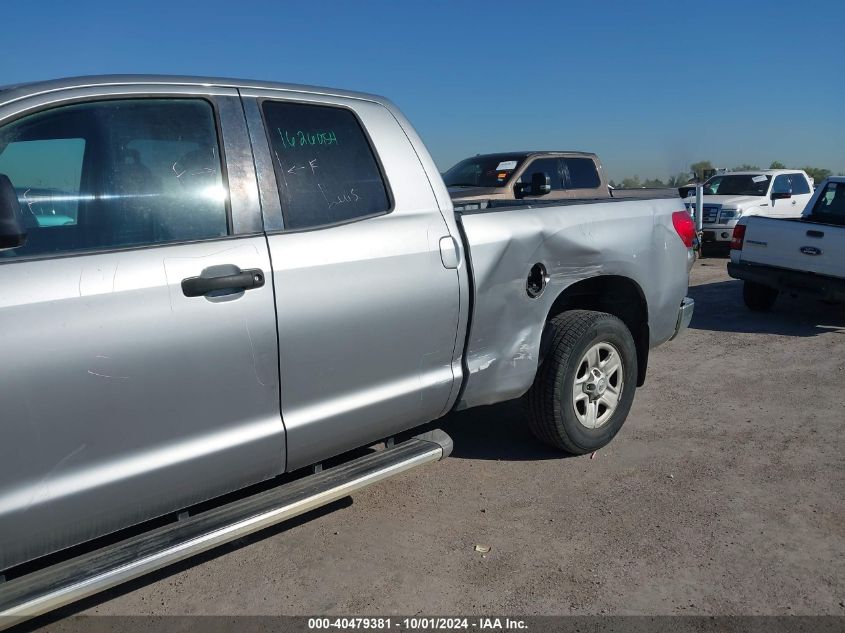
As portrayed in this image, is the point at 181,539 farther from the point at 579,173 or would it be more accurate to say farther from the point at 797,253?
the point at 579,173

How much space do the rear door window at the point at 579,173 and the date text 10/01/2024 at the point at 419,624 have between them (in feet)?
35.8

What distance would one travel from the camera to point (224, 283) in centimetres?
264

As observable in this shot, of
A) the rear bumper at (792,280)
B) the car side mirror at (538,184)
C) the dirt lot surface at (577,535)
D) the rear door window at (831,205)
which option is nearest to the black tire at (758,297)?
the rear bumper at (792,280)

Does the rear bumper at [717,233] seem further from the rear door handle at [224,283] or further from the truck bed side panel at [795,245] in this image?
the rear door handle at [224,283]

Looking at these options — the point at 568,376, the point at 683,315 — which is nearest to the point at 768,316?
the point at 683,315

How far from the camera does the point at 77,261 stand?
239 cm

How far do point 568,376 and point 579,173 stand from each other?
9802 millimetres

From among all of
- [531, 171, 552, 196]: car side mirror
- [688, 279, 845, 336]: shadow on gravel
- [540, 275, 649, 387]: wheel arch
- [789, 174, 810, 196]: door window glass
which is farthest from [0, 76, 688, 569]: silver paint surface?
[789, 174, 810, 196]: door window glass

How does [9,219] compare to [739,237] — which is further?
[739,237]

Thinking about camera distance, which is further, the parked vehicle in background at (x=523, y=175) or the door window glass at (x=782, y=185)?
the door window glass at (x=782, y=185)

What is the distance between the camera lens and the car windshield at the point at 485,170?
40.7 ft

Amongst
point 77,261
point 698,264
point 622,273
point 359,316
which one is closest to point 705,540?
point 622,273

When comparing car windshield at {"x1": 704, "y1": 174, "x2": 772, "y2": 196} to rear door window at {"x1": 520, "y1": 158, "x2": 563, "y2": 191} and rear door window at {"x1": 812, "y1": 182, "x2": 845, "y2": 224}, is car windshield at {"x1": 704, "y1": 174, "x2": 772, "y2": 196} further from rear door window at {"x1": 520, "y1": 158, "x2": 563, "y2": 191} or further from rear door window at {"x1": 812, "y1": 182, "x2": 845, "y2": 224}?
rear door window at {"x1": 812, "y1": 182, "x2": 845, "y2": 224}

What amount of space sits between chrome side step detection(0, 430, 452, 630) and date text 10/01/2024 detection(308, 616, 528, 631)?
43 cm
